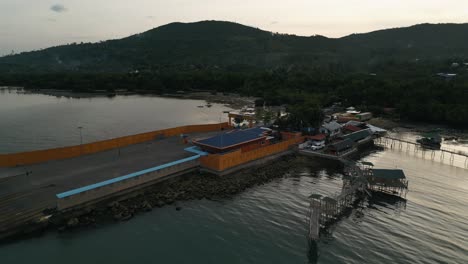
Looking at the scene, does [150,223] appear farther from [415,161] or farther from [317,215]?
[415,161]

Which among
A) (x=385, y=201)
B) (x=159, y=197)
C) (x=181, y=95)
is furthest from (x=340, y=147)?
(x=181, y=95)

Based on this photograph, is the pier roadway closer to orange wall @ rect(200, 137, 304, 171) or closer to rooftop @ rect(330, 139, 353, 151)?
orange wall @ rect(200, 137, 304, 171)

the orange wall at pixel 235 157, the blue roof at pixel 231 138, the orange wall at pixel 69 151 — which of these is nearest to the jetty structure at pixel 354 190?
the orange wall at pixel 235 157

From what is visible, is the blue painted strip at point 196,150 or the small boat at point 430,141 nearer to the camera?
the blue painted strip at point 196,150

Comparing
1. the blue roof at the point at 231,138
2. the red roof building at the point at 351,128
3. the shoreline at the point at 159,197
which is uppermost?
the blue roof at the point at 231,138

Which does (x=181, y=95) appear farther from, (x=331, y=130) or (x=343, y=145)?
(x=343, y=145)

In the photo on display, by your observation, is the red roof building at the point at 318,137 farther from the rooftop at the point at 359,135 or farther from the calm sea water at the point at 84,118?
the calm sea water at the point at 84,118

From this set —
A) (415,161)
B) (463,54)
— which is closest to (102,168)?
(415,161)
